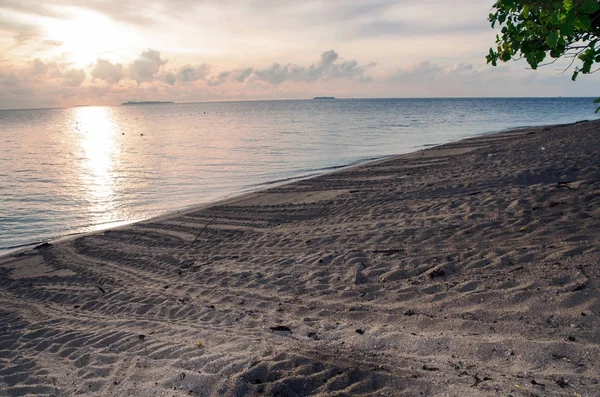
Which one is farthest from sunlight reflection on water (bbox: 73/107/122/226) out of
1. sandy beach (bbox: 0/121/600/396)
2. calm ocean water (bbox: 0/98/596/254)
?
sandy beach (bbox: 0/121/600/396)

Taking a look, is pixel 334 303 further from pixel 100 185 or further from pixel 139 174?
pixel 139 174

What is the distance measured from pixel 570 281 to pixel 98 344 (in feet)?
18.8

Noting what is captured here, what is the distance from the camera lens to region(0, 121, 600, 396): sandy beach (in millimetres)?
3746

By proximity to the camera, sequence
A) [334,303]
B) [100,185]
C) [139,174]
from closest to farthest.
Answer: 1. [334,303]
2. [100,185]
3. [139,174]

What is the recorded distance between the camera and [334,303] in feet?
17.5

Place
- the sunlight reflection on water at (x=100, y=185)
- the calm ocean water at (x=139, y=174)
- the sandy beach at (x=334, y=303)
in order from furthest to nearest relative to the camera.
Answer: the sunlight reflection on water at (x=100, y=185) < the calm ocean water at (x=139, y=174) < the sandy beach at (x=334, y=303)

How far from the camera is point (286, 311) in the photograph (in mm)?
5305

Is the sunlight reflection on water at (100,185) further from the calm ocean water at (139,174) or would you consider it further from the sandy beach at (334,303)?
the sandy beach at (334,303)

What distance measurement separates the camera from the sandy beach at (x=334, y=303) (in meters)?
3.75

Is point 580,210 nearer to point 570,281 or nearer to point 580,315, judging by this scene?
point 570,281

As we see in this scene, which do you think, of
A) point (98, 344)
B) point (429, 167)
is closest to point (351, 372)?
point (98, 344)

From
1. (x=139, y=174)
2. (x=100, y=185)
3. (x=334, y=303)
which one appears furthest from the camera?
(x=139, y=174)

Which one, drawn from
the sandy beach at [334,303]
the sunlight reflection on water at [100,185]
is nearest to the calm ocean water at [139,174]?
the sunlight reflection on water at [100,185]

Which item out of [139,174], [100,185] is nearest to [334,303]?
[100,185]
